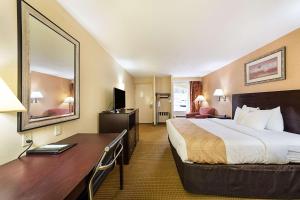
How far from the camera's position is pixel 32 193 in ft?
2.61

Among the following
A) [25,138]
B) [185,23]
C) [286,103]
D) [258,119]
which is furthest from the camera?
[258,119]

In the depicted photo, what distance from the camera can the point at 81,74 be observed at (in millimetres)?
2447

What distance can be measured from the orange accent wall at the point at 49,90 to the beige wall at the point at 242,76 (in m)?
3.57

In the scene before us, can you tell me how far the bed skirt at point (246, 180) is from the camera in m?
1.93

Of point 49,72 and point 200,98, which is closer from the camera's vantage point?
point 49,72

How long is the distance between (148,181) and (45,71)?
2.03 metres

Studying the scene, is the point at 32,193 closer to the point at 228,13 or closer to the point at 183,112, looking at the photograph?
the point at 228,13

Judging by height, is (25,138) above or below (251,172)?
above

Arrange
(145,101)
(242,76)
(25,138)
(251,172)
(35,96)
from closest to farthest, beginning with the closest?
(25,138)
(35,96)
(251,172)
(242,76)
(145,101)

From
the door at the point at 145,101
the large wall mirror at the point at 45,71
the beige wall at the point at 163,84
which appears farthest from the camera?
the door at the point at 145,101

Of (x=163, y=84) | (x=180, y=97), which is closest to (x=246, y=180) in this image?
(x=180, y=97)

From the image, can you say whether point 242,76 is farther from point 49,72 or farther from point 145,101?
point 145,101

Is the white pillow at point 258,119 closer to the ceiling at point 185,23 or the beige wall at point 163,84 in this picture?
the ceiling at point 185,23

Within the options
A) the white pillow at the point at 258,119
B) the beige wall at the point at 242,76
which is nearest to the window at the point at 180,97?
the beige wall at the point at 242,76
